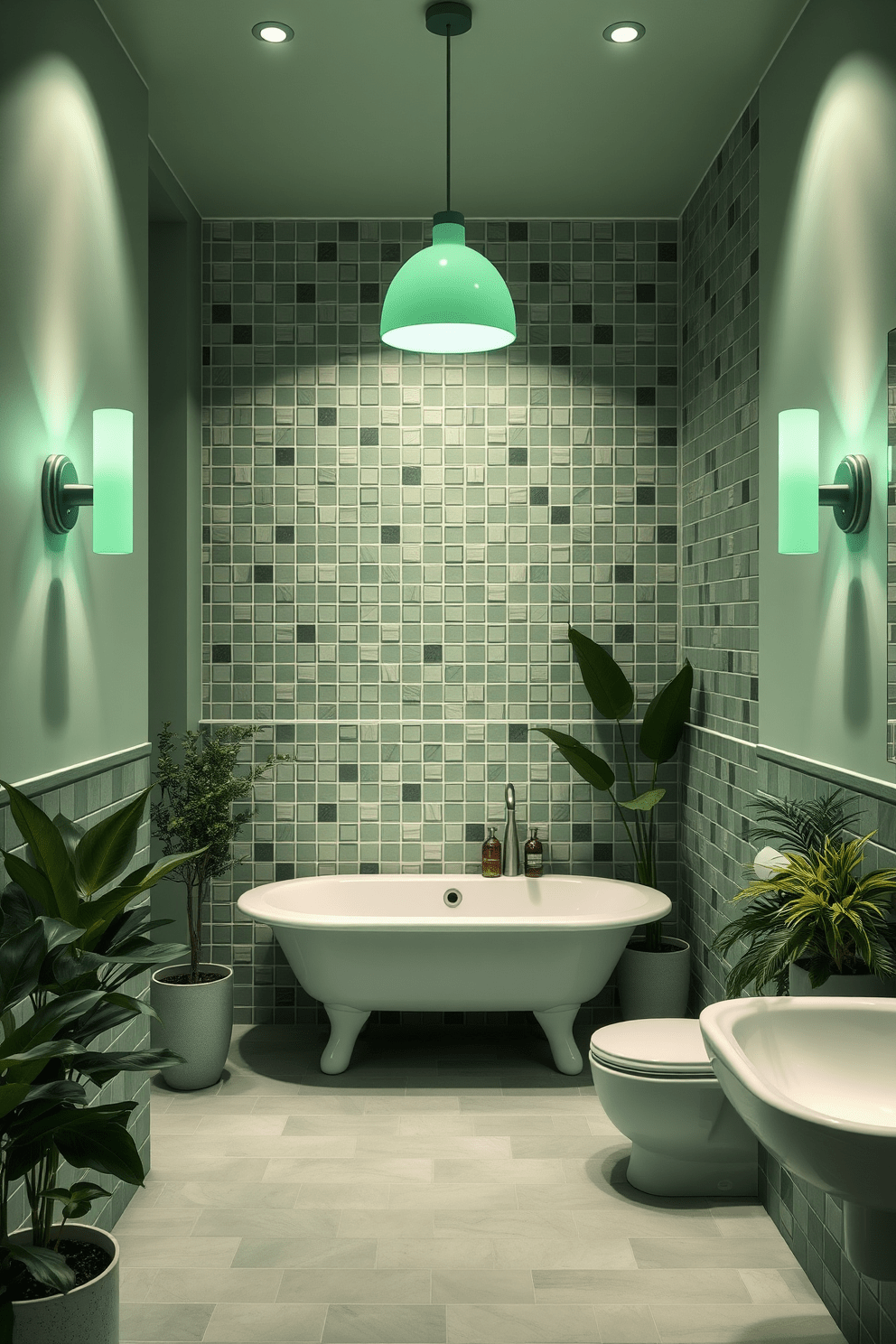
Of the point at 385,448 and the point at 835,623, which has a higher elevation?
the point at 385,448

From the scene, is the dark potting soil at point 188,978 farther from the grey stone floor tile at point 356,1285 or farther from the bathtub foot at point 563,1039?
the grey stone floor tile at point 356,1285

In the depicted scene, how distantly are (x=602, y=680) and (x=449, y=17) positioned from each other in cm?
224

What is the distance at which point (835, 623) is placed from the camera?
105 inches

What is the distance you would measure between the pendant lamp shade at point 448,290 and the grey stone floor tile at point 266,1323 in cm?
240

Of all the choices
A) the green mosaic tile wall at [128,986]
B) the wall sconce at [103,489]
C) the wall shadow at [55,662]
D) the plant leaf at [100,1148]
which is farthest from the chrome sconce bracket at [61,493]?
the plant leaf at [100,1148]

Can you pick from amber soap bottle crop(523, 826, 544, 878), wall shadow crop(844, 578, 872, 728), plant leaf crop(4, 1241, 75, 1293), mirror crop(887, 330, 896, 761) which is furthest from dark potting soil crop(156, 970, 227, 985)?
mirror crop(887, 330, 896, 761)

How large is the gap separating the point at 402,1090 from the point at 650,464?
8.31 feet

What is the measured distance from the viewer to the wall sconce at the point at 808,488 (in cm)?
245

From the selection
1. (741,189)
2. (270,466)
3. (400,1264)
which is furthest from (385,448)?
(400,1264)

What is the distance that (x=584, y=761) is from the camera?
4152 mm

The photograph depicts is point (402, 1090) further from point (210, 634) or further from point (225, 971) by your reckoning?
point (210, 634)

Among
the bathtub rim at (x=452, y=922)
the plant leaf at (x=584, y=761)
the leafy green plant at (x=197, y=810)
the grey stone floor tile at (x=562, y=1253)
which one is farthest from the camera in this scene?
the plant leaf at (x=584, y=761)

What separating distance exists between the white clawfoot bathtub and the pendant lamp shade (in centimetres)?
186

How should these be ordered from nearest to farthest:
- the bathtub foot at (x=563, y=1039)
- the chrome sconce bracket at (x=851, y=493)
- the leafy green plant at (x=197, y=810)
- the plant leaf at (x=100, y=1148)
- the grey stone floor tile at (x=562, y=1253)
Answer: the plant leaf at (x=100, y=1148), the chrome sconce bracket at (x=851, y=493), the grey stone floor tile at (x=562, y=1253), the leafy green plant at (x=197, y=810), the bathtub foot at (x=563, y=1039)
